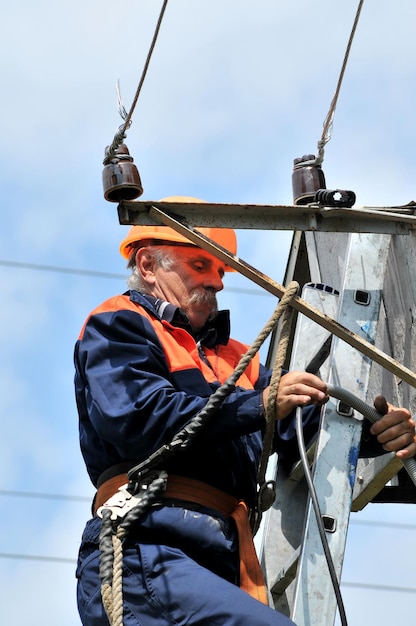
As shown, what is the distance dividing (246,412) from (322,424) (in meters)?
0.52

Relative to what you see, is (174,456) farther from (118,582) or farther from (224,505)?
(118,582)

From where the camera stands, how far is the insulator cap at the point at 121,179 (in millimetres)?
4578

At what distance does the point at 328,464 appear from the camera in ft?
15.1

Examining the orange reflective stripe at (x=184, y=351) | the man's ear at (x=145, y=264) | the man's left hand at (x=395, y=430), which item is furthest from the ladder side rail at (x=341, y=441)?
the man's ear at (x=145, y=264)

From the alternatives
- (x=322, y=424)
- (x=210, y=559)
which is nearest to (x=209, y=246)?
(x=322, y=424)

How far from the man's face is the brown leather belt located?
2.47ft

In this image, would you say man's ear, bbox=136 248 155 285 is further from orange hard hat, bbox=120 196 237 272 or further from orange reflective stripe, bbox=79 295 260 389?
orange reflective stripe, bbox=79 295 260 389

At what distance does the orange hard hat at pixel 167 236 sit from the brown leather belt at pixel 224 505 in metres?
1.04

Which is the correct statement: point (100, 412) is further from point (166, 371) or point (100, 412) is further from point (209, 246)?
point (209, 246)

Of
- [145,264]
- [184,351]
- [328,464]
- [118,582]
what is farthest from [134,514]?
[145,264]

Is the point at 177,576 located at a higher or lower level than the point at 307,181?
lower

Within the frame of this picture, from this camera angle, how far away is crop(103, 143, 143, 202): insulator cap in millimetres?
4578

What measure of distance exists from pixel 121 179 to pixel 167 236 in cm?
56

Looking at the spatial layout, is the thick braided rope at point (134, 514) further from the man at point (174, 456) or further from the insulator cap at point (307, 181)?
the insulator cap at point (307, 181)
